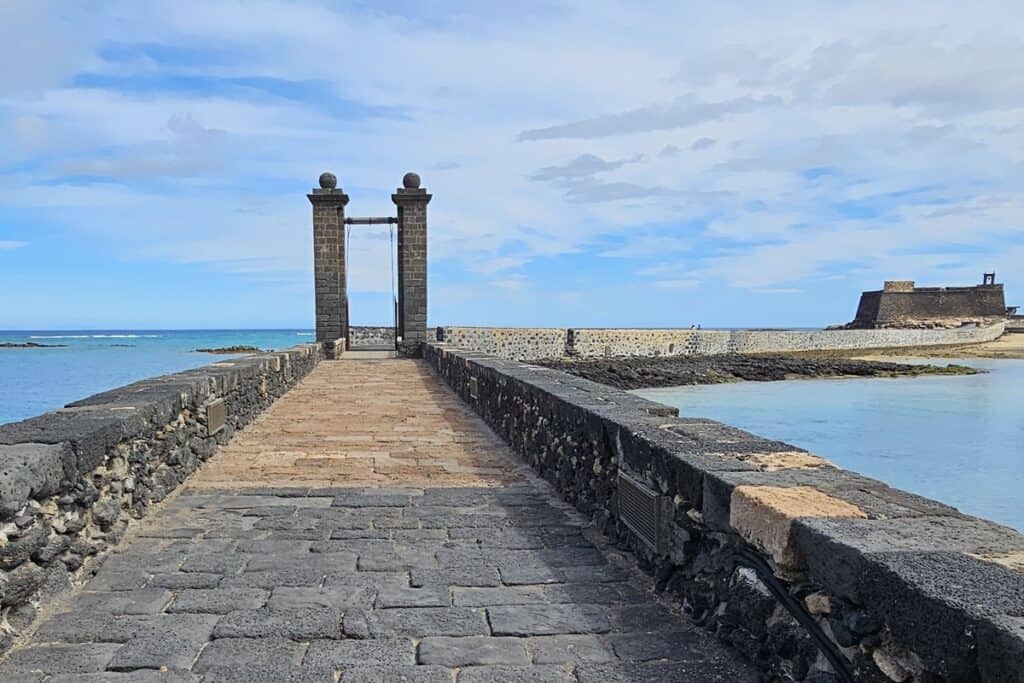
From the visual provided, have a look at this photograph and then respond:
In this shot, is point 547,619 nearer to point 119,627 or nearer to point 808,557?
point 808,557

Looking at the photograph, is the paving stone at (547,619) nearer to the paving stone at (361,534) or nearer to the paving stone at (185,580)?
the paving stone at (361,534)

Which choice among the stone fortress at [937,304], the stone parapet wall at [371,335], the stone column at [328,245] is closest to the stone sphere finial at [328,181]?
the stone column at [328,245]

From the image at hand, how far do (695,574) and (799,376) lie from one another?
3024 centimetres

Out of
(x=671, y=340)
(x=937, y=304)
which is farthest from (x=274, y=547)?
(x=937, y=304)

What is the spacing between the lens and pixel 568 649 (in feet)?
8.94

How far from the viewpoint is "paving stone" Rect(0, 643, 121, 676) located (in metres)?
2.54

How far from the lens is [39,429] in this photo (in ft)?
11.9

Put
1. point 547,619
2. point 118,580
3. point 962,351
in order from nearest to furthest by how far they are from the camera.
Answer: point 547,619, point 118,580, point 962,351

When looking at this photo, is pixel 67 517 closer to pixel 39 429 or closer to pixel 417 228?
pixel 39 429

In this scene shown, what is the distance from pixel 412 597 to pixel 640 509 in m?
1.11

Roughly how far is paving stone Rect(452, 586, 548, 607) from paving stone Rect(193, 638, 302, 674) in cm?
75

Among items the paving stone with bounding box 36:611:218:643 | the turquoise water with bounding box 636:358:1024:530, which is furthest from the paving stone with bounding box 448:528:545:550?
the turquoise water with bounding box 636:358:1024:530

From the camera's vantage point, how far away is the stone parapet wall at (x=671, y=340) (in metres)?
31.6

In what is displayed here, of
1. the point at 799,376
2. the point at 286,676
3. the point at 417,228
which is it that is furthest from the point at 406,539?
the point at 799,376
